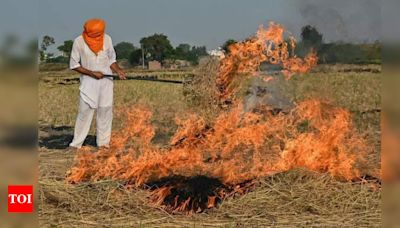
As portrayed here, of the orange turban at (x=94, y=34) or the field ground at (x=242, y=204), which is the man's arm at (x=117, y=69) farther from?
the field ground at (x=242, y=204)

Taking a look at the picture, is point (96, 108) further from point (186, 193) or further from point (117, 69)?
point (186, 193)

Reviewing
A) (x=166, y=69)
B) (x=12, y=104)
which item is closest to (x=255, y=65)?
(x=12, y=104)

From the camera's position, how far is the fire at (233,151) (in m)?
5.46

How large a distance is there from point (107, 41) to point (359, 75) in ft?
41.1

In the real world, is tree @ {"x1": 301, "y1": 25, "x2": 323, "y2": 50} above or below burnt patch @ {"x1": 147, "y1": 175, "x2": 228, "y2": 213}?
above

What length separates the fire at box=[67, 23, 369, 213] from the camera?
5457mm

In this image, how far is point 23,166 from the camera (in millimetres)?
2072

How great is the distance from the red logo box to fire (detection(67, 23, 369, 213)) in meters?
2.45

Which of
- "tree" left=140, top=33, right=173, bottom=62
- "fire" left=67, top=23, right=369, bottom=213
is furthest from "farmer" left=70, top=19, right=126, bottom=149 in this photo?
"tree" left=140, top=33, right=173, bottom=62

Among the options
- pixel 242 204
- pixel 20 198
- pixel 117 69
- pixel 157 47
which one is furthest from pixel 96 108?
pixel 157 47

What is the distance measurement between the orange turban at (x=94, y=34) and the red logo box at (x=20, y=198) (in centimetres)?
449

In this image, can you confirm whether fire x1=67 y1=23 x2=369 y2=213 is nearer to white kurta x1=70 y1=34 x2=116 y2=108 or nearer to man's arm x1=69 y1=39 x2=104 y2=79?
white kurta x1=70 y1=34 x2=116 y2=108

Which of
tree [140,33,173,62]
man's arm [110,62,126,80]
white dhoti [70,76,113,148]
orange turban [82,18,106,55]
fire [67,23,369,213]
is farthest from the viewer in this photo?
tree [140,33,173,62]

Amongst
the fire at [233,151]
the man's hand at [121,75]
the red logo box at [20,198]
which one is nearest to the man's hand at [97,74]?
the man's hand at [121,75]
